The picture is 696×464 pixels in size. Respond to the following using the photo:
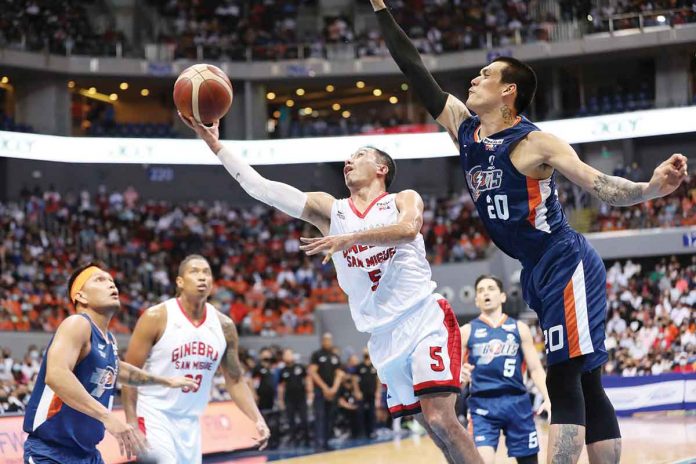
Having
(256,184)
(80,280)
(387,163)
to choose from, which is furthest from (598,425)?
(80,280)

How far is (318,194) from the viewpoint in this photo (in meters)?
6.09

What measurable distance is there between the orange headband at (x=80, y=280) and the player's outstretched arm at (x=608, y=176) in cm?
266

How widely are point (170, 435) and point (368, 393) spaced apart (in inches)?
397

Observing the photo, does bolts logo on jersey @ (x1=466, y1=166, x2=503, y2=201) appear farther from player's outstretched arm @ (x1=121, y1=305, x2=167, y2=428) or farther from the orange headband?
player's outstretched arm @ (x1=121, y1=305, x2=167, y2=428)

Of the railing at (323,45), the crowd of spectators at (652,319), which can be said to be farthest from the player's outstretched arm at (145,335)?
the railing at (323,45)

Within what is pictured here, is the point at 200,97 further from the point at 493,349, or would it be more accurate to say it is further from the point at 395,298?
the point at 493,349

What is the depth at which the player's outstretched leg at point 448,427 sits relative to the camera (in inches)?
219

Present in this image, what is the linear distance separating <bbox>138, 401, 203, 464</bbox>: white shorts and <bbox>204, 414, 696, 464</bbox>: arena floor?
5.03m

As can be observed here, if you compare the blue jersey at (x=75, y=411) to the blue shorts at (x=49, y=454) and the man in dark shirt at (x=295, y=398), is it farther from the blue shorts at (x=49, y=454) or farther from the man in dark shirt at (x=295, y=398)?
the man in dark shirt at (x=295, y=398)

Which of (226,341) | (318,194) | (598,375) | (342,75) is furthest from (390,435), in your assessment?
(342,75)

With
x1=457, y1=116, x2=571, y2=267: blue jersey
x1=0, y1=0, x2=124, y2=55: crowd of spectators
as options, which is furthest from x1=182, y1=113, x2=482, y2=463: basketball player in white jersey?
x1=0, y1=0, x2=124, y2=55: crowd of spectators

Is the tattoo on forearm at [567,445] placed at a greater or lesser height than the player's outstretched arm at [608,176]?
lesser

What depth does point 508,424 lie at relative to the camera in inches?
307

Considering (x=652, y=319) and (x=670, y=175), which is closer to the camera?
(x=670, y=175)
